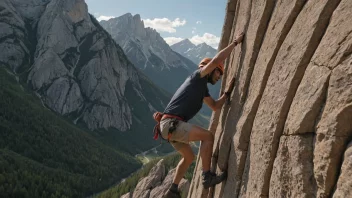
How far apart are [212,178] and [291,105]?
5.12 m

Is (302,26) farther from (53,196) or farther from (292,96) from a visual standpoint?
(53,196)

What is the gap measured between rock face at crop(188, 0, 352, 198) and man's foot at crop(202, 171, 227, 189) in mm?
333

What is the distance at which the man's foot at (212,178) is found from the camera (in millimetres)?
12562

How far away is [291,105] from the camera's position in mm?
8711

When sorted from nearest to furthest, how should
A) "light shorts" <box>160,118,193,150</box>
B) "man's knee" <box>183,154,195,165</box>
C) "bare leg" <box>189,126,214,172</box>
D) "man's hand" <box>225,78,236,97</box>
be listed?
"light shorts" <box>160,118,193,150</box> → "bare leg" <box>189,126,214,172</box> → "man's hand" <box>225,78,236,97</box> → "man's knee" <box>183,154,195,165</box>

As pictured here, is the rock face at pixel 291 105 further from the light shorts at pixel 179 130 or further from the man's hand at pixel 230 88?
the light shorts at pixel 179 130

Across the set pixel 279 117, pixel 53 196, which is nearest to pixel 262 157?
pixel 279 117

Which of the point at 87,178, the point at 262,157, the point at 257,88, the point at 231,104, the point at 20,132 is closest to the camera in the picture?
the point at 262,157

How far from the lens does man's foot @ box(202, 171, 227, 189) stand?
12.6m

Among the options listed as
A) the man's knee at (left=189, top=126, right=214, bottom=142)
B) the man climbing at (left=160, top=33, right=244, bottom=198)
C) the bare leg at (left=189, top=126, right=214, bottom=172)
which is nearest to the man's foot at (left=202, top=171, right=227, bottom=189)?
the man climbing at (left=160, top=33, right=244, bottom=198)

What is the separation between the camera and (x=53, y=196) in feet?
468

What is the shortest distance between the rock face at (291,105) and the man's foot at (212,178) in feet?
1.09

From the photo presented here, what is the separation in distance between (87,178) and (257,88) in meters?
187

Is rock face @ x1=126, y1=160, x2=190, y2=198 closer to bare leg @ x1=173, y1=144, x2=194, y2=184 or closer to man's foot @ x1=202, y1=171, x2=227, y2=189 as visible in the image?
bare leg @ x1=173, y1=144, x2=194, y2=184
